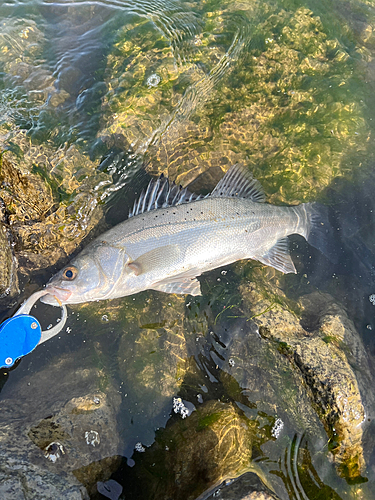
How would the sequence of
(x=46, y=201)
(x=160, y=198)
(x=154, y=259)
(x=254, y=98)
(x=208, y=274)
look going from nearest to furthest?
(x=154, y=259), (x=46, y=201), (x=160, y=198), (x=208, y=274), (x=254, y=98)

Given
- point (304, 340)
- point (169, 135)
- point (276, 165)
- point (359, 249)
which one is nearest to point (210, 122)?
point (169, 135)

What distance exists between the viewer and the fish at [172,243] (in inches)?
167

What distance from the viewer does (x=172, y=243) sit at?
436 centimetres

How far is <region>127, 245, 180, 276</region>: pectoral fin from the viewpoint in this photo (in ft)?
14.1

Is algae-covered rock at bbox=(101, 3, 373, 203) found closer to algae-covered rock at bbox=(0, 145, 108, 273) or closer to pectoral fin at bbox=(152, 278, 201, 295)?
algae-covered rock at bbox=(0, 145, 108, 273)

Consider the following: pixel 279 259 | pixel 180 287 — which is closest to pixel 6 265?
pixel 180 287

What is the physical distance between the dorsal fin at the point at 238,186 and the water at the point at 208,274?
0.62 metres

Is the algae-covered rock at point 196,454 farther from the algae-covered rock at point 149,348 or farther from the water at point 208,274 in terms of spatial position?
the algae-covered rock at point 149,348

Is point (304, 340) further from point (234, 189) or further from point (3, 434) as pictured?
point (3, 434)

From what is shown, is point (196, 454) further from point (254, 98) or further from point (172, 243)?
point (254, 98)

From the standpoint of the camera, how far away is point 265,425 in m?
4.06

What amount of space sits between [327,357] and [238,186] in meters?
2.80

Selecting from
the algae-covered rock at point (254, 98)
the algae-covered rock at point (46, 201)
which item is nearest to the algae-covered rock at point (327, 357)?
the algae-covered rock at point (254, 98)

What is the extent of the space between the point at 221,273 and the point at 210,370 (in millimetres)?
1530
